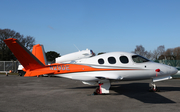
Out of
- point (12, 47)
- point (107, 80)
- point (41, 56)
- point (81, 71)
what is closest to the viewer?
point (12, 47)

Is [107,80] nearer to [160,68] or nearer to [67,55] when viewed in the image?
[67,55]

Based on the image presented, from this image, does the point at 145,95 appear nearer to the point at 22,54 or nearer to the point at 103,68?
the point at 103,68

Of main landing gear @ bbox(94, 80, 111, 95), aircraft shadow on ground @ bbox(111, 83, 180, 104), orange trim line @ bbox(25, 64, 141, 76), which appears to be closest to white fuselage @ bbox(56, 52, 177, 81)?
orange trim line @ bbox(25, 64, 141, 76)

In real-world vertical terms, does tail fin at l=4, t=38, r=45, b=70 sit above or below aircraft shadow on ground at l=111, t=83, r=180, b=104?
above

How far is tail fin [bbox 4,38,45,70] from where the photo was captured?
27.0 feet

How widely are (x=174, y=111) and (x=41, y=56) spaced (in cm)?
945

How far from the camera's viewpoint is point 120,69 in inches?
375

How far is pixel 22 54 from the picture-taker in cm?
873

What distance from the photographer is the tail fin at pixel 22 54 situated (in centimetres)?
822

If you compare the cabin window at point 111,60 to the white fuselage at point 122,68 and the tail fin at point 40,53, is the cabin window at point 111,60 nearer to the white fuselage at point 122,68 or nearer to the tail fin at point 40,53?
the white fuselage at point 122,68

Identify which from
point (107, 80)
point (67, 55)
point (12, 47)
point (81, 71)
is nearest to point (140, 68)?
point (107, 80)

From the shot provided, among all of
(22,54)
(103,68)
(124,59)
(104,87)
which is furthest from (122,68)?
(22,54)

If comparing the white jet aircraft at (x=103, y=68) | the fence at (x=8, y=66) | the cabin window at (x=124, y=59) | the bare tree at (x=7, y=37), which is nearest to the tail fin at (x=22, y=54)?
the white jet aircraft at (x=103, y=68)

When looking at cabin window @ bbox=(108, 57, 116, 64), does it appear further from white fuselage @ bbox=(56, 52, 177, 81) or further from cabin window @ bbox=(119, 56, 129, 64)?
cabin window @ bbox=(119, 56, 129, 64)
